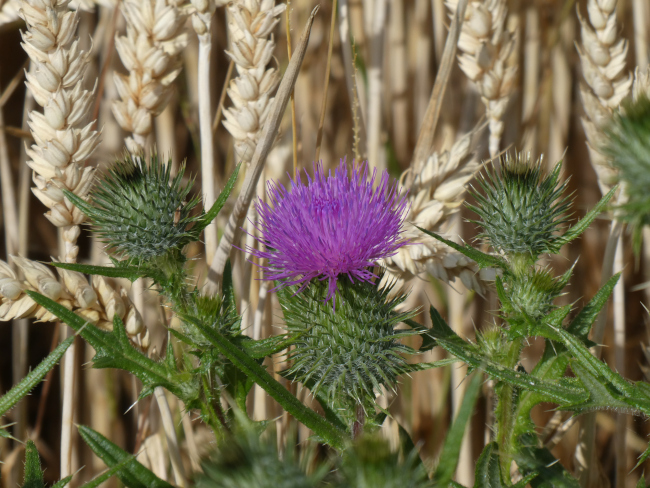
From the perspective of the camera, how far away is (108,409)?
10.3ft

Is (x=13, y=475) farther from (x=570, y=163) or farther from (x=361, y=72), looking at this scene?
(x=570, y=163)

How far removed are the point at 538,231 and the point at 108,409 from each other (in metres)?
2.39

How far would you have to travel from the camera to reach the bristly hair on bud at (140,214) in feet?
5.92

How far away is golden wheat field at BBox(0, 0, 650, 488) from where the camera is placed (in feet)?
6.74

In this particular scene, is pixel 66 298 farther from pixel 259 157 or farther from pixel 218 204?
pixel 259 157

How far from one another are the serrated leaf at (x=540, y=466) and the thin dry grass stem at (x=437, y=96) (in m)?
1.05

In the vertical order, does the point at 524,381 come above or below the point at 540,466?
above

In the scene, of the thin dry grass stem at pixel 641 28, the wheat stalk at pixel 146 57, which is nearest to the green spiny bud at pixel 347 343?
the wheat stalk at pixel 146 57

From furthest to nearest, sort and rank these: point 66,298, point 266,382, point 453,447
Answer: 1. point 66,298
2. point 266,382
3. point 453,447

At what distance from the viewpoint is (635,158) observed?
121 cm

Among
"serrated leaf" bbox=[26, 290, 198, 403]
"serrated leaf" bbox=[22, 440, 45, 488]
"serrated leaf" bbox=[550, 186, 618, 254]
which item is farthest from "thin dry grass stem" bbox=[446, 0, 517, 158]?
"serrated leaf" bbox=[22, 440, 45, 488]

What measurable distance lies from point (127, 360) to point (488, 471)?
3.26ft

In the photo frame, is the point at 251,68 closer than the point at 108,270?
No

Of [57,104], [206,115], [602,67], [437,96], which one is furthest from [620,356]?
[57,104]
